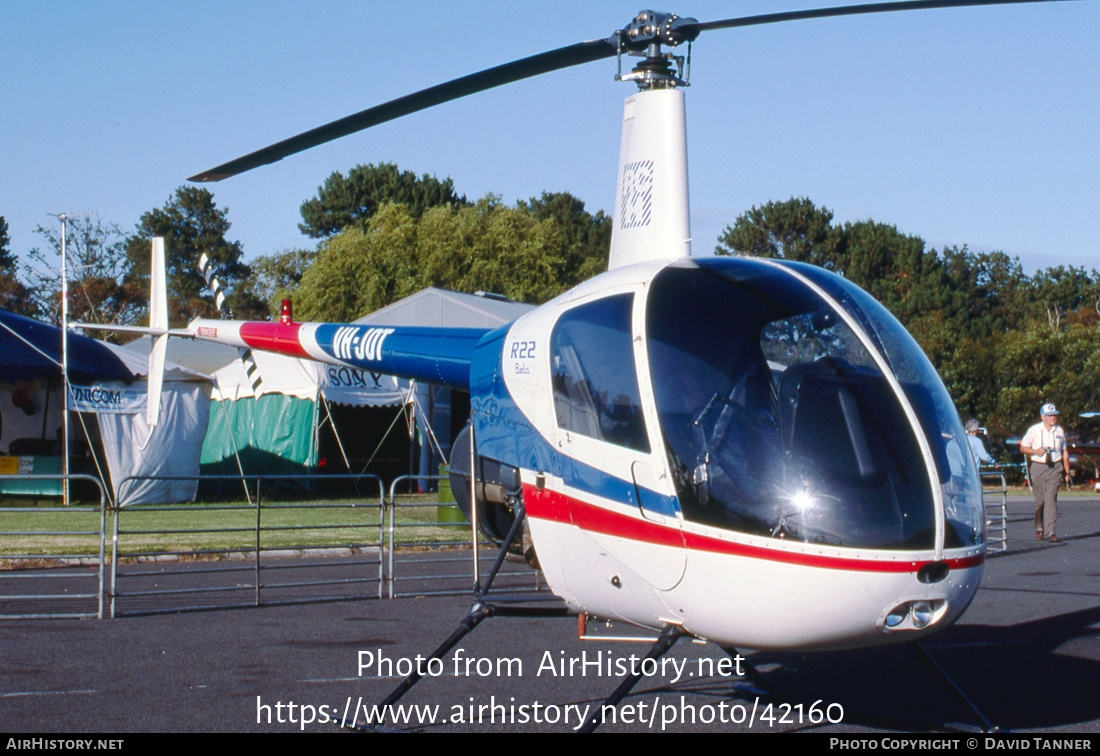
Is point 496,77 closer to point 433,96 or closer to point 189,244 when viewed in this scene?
point 433,96

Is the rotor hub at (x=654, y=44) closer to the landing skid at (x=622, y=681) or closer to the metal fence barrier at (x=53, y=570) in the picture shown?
the landing skid at (x=622, y=681)

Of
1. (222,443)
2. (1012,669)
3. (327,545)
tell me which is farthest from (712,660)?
(222,443)

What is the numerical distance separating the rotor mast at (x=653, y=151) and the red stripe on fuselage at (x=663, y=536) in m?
1.75

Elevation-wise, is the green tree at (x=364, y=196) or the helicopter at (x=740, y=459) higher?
the green tree at (x=364, y=196)

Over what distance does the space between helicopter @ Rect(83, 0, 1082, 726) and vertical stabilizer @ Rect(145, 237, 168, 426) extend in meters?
7.22

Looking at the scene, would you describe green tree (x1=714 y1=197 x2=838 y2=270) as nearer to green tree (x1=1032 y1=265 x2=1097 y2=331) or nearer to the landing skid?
green tree (x1=1032 y1=265 x2=1097 y2=331)

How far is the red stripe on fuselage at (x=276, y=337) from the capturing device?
9164 mm

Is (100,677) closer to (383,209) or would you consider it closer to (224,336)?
(224,336)

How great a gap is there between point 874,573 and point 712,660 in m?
3.66

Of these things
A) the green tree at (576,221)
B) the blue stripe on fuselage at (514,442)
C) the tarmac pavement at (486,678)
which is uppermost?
the green tree at (576,221)

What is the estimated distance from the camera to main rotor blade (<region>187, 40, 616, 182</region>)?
20.4ft

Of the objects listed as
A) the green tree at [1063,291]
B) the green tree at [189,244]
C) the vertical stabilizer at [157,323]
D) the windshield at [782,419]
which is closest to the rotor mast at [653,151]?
the windshield at [782,419]

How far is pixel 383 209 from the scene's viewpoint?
4959 cm
